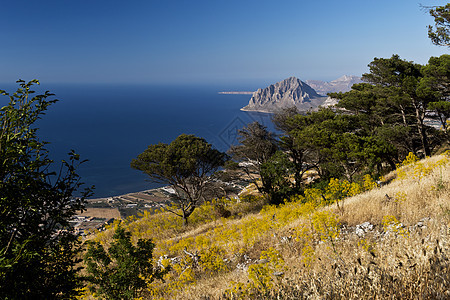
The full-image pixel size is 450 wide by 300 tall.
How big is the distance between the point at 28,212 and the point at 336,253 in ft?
13.4

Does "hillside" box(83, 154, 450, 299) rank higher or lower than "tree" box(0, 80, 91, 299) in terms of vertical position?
lower

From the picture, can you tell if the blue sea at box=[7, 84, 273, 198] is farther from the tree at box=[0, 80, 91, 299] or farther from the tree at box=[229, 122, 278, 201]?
the tree at box=[0, 80, 91, 299]

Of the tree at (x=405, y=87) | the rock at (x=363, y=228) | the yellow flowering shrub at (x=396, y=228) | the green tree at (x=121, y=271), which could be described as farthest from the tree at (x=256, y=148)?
the yellow flowering shrub at (x=396, y=228)

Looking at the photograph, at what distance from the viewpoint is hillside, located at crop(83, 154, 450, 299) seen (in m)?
2.58

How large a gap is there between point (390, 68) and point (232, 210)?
1806 centimetres

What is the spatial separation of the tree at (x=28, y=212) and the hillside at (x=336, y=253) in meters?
2.41

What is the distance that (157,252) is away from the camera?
12.8 metres

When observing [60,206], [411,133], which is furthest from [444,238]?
[411,133]

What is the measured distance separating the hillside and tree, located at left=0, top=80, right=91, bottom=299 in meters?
2.41

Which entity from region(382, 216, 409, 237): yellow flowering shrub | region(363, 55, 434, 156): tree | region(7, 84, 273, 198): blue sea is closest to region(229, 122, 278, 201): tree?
region(363, 55, 434, 156): tree

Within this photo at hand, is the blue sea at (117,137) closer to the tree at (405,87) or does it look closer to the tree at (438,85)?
the tree at (405,87)

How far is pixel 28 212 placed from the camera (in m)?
3.16

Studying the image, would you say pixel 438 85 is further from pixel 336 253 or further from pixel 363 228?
pixel 336 253

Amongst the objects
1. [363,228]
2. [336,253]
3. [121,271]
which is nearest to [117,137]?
[121,271]
